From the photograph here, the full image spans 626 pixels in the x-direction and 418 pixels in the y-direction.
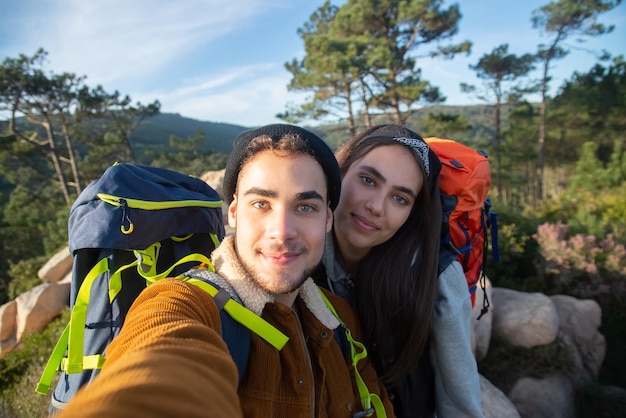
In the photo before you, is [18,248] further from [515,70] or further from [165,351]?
[515,70]

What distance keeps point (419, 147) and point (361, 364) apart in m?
1.02

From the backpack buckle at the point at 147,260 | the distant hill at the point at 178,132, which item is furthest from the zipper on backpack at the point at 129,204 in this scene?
the distant hill at the point at 178,132

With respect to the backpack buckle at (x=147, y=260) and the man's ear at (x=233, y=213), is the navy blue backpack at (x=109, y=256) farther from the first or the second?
the man's ear at (x=233, y=213)

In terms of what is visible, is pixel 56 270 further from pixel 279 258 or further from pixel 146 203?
pixel 279 258

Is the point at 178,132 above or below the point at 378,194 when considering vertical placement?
above

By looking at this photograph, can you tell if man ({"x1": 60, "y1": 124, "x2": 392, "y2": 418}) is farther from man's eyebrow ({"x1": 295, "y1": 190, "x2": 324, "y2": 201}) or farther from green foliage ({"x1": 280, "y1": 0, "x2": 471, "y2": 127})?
green foliage ({"x1": 280, "y1": 0, "x2": 471, "y2": 127})

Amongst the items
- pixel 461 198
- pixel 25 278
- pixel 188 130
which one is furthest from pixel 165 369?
pixel 188 130

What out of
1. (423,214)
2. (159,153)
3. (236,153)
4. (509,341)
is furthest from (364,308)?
(159,153)

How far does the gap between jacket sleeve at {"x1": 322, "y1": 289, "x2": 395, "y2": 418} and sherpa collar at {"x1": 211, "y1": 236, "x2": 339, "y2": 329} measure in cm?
19

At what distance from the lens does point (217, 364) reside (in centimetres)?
63

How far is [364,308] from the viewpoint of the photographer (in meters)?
1.59

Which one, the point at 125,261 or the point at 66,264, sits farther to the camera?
the point at 66,264

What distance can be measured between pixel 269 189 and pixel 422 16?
13.9 meters

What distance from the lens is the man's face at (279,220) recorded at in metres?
1.04
